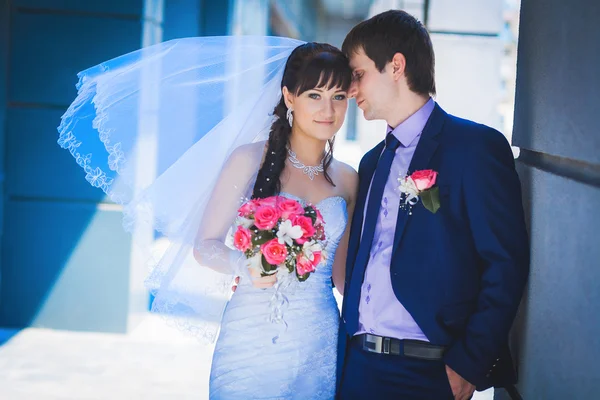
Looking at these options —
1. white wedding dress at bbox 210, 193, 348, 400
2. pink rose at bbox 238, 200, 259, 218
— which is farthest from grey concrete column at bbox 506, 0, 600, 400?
pink rose at bbox 238, 200, 259, 218

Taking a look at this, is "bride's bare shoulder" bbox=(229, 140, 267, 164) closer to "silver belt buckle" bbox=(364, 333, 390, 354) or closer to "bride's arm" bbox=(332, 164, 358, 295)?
"bride's arm" bbox=(332, 164, 358, 295)

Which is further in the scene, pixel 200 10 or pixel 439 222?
pixel 200 10

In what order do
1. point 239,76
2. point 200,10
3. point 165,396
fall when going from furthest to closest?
point 200,10, point 165,396, point 239,76

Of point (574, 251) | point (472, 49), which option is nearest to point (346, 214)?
point (574, 251)

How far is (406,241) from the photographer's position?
259 centimetres

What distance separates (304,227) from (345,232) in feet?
2.43

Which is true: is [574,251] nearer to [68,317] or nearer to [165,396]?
[165,396]

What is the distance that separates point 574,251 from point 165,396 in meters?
3.74

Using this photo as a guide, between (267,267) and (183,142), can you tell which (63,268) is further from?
(267,267)

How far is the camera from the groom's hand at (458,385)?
2504mm

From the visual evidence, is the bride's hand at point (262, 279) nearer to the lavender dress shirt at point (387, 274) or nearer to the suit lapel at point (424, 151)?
the lavender dress shirt at point (387, 274)

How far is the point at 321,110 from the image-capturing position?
10.2 ft

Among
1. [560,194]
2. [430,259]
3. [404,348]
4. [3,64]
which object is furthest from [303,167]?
[3,64]

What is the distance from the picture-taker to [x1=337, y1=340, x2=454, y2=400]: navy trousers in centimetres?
255
